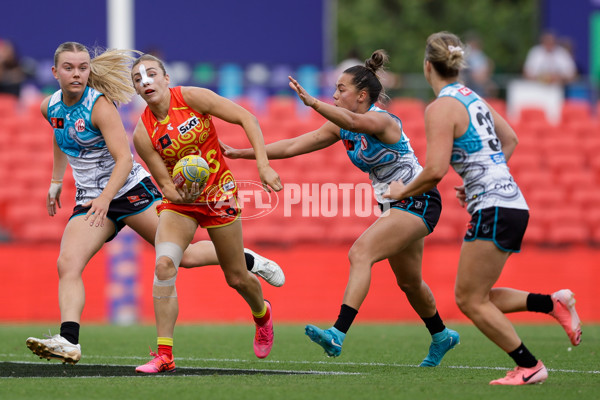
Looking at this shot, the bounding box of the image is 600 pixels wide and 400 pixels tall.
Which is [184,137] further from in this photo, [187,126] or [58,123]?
[58,123]

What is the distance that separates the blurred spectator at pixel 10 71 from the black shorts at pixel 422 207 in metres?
10.2

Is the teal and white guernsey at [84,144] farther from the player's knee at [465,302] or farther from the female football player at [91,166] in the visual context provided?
the player's knee at [465,302]

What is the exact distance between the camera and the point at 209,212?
6.98m

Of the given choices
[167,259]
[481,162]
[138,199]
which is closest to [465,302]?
[481,162]

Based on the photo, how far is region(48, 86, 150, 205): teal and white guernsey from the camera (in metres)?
7.18

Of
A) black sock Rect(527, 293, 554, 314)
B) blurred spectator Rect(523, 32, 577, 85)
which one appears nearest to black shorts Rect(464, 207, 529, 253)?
black sock Rect(527, 293, 554, 314)

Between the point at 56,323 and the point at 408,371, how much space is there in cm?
666

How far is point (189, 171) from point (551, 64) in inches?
472

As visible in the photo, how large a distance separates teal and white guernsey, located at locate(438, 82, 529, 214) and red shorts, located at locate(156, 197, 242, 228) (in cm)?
171

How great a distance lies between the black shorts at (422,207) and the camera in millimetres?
7203

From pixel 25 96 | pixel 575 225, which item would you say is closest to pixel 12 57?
pixel 25 96

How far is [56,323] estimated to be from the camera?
12609mm

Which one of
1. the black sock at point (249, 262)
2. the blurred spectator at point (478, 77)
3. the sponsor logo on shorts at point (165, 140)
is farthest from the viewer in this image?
the blurred spectator at point (478, 77)

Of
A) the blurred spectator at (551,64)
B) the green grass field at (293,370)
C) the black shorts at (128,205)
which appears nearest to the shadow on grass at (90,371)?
the green grass field at (293,370)
